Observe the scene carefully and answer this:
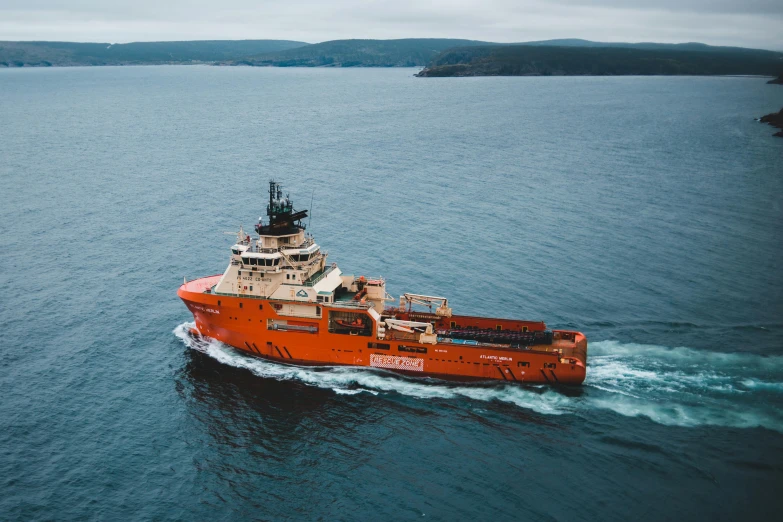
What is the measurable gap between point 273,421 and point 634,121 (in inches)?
5347

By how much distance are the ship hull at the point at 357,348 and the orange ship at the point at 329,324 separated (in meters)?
0.07

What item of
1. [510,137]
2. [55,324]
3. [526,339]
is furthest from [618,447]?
A: [510,137]

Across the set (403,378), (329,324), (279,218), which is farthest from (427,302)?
(279,218)

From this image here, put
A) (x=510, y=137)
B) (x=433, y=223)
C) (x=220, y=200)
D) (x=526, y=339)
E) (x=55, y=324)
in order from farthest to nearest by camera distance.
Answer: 1. (x=510, y=137)
2. (x=220, y=200)
3. (x=433, y=223)
4. (x=55, y=324)
5. (x=526, y=339)

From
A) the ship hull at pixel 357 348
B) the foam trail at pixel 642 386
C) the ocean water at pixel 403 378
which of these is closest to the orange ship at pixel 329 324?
the ship hull at pixel 357 348

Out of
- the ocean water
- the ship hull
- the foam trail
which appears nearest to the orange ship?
the ship hull

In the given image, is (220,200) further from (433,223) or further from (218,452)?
(218,452)

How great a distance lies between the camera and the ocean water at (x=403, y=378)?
3381cm

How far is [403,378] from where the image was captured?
45.9 meters

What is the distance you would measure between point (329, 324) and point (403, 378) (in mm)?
6675

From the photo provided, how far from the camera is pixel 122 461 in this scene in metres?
35.7

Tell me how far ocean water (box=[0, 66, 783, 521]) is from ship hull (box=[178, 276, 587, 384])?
112cm

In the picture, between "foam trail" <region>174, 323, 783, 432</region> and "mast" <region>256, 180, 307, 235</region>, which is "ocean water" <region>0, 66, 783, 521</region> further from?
"mast" <region>256, 180, 307, 235</region>

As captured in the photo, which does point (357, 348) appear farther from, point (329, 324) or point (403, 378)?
point (403, 378)
